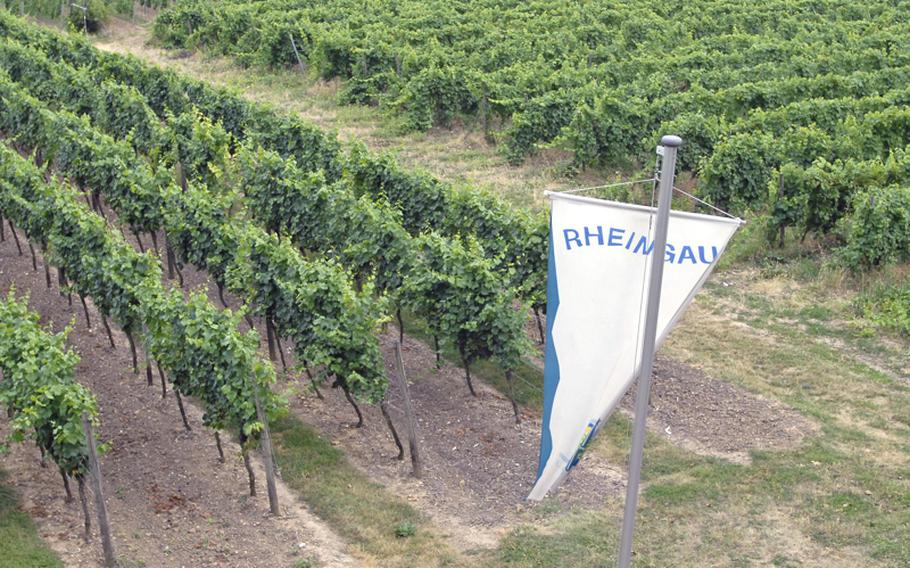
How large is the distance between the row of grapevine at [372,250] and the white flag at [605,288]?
19.0 feet

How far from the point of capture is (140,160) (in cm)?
2233

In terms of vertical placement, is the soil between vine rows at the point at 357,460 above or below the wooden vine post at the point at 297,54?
below

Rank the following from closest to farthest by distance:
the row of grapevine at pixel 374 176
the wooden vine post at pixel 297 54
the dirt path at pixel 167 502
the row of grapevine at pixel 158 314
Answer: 1. the dirt path at pixel 167 502
2. the row of grapevine at pixel 158 314
3. the row of grapevine at pixel 374 176
4. the wooden vine post at pixel 297 54

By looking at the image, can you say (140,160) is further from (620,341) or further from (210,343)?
(620,341)

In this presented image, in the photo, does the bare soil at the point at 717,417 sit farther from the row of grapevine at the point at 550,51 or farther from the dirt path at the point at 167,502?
the row of grapevine at the point at 550,51

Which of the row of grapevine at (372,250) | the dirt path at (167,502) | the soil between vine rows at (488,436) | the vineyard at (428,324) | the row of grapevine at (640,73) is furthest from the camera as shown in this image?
the row of grapevine at (640,73)

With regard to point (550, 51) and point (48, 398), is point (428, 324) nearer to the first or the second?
point (48, 398)

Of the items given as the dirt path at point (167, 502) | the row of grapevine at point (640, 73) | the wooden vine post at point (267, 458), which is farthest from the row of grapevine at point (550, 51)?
the wooden vine post at point (267, 458)

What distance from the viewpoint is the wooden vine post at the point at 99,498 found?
1323 centimetres

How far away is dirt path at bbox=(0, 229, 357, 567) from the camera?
45.0ft

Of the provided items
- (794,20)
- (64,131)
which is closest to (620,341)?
(64,131)

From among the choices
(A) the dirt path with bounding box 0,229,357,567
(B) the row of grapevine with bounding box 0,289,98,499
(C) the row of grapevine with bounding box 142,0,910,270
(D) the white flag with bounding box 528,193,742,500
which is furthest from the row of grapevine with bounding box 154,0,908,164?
(D) the white flag with bounding box 528,193,742,500

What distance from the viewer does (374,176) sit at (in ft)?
71.5

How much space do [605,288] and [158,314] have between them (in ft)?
24.5
